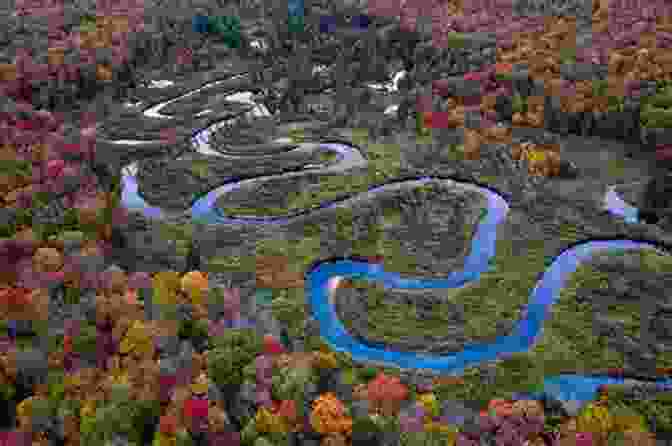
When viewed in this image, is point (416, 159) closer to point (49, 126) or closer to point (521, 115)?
point (521, 115)

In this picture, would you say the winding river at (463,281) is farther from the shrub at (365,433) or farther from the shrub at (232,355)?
the shrub at (365,433)

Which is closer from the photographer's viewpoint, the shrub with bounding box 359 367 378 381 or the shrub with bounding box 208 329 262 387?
the shrub with bounding box 208 329 262 387

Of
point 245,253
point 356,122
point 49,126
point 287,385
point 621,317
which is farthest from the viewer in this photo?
point 356,122

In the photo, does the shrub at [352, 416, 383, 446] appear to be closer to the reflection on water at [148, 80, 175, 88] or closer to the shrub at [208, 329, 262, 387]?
the shrub at [208, 329, 262, 387]

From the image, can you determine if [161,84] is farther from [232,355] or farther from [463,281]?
[232,355]

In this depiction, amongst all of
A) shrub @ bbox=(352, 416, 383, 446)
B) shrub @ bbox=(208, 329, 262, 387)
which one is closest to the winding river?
shrub @ bbox=(208, 329, 262, 387)

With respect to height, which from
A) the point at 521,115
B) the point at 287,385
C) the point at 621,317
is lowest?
the point at 621,317

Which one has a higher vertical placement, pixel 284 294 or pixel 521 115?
pixel 521 115

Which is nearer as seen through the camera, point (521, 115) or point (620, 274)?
point (620, 274)

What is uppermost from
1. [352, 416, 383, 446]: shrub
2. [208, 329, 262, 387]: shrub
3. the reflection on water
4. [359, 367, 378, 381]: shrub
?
the reflection on water

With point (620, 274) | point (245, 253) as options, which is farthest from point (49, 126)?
point (620, 274)
